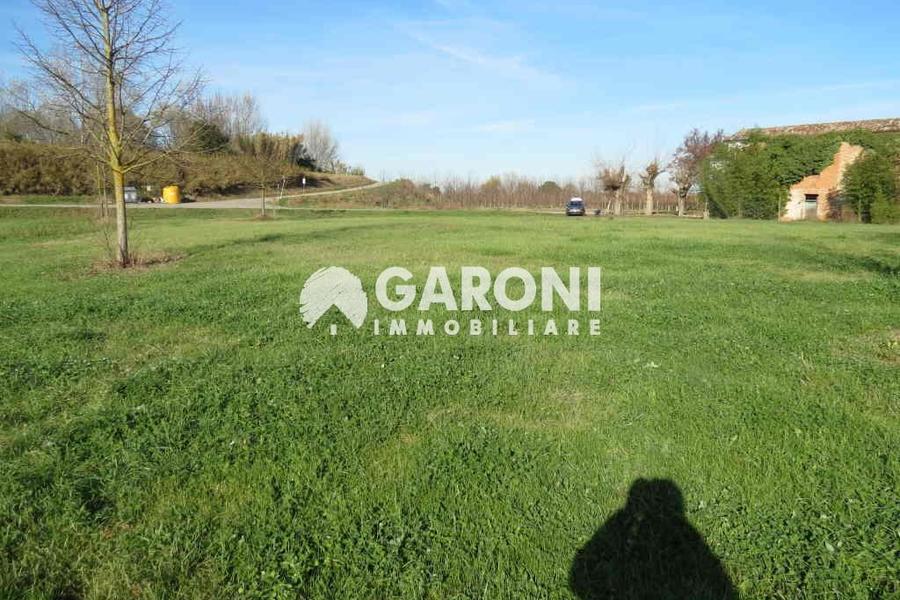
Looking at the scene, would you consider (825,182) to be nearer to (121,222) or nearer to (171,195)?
(121,222)

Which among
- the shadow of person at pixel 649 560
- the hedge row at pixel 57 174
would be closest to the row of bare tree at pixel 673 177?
the hedge row at pixel 57 174

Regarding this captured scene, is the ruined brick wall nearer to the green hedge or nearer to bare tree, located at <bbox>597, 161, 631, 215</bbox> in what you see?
the green hedge

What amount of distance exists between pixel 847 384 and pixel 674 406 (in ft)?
5.68

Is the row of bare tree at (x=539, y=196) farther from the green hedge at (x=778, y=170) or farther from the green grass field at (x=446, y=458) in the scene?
the green grass field at (x=446, y=458)

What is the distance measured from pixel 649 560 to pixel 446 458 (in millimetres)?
1316

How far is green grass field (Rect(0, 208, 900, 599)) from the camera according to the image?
7.99 feet

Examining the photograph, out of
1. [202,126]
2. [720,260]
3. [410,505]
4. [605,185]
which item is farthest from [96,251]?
[605,185]

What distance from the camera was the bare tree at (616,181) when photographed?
4888cm

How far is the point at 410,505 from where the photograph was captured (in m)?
2.90

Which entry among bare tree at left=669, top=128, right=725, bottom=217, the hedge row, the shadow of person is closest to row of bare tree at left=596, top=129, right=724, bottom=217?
bare tree at left=669, top=128, right=725, bottom=217

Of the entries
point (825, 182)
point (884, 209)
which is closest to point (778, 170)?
point (825, 182)

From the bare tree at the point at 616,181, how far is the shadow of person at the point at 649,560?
4890cm

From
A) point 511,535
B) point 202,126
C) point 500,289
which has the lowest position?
point 511,535

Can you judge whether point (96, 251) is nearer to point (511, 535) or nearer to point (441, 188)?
point (511, 535)
